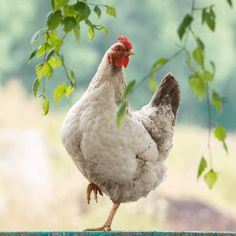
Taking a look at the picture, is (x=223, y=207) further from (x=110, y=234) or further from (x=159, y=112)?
(x=110, y=234)

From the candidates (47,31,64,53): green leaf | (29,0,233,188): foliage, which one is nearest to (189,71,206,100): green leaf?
(29,0,233,188): foliage

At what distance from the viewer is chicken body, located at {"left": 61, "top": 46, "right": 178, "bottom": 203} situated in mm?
1959

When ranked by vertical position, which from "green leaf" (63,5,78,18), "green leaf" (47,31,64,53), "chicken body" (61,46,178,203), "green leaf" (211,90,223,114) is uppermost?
"green leaf" (63,5,78,18)

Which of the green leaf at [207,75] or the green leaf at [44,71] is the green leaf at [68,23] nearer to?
the green leaf at [44,71]

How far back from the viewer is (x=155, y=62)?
1110 mm

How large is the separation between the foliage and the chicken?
0.27 m

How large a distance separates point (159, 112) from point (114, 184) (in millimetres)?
343

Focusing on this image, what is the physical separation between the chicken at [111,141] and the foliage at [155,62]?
27cm

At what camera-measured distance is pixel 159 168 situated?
217cm

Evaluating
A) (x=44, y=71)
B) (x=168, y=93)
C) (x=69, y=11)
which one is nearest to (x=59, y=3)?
(x=69, y=11)

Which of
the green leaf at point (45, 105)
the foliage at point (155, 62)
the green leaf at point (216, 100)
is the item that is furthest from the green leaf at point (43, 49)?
the green leaf at point (216, 100)

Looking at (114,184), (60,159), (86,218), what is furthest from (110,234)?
(60,159)

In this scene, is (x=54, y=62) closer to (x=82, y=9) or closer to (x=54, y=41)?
(x=54, y=41)

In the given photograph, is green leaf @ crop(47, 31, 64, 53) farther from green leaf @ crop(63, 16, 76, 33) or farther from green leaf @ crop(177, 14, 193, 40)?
green leaf @ crop(177, 14, 193, 40)
